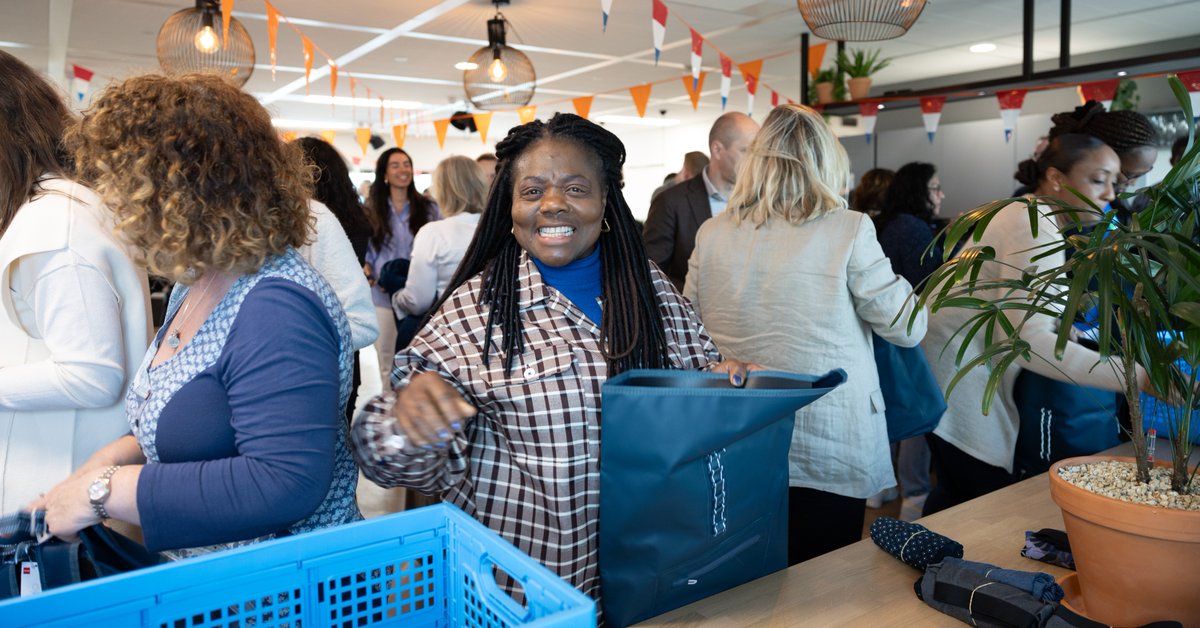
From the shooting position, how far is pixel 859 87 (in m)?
6.41

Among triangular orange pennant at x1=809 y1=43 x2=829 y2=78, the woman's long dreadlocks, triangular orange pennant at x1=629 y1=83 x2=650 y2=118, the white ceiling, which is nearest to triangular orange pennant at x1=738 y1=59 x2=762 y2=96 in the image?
the white ceiling

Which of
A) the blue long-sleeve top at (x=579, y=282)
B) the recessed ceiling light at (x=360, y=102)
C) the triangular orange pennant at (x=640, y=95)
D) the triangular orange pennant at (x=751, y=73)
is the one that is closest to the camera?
the blue long-sleeve top at (x=579, y=282)

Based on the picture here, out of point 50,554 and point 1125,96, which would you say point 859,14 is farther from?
point 50,554

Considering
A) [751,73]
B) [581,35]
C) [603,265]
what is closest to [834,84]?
[751,73]

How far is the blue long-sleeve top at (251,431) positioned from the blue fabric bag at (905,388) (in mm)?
1508

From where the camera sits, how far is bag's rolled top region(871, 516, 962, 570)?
1.36 m

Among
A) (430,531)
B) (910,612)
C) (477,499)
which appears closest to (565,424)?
(477,499)

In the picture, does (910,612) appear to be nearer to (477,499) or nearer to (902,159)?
(477,499)

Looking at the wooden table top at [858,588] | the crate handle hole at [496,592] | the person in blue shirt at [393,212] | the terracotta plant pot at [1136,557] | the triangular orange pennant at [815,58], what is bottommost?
the wooden table top at [858,588]

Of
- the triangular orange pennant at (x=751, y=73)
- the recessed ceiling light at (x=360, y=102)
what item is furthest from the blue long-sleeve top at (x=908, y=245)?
the recessed ceiling light at (x=360, y=102)

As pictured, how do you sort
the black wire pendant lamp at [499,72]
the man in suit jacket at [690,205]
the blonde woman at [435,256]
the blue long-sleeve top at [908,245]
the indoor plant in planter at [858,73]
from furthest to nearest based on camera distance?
the indoor plant in planter at [858,73] → the black wire pendant lamp at [499,72] → the blue long-sleeve top at [908,245] → the blonde woman at [435,256] → the man in suit jacket at [690,205]

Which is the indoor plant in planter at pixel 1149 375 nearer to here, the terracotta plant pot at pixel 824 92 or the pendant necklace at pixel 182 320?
the pendant necklace at pixel 182 320

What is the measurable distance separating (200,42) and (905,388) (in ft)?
11.7

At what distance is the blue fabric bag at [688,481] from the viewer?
3.77 feet
